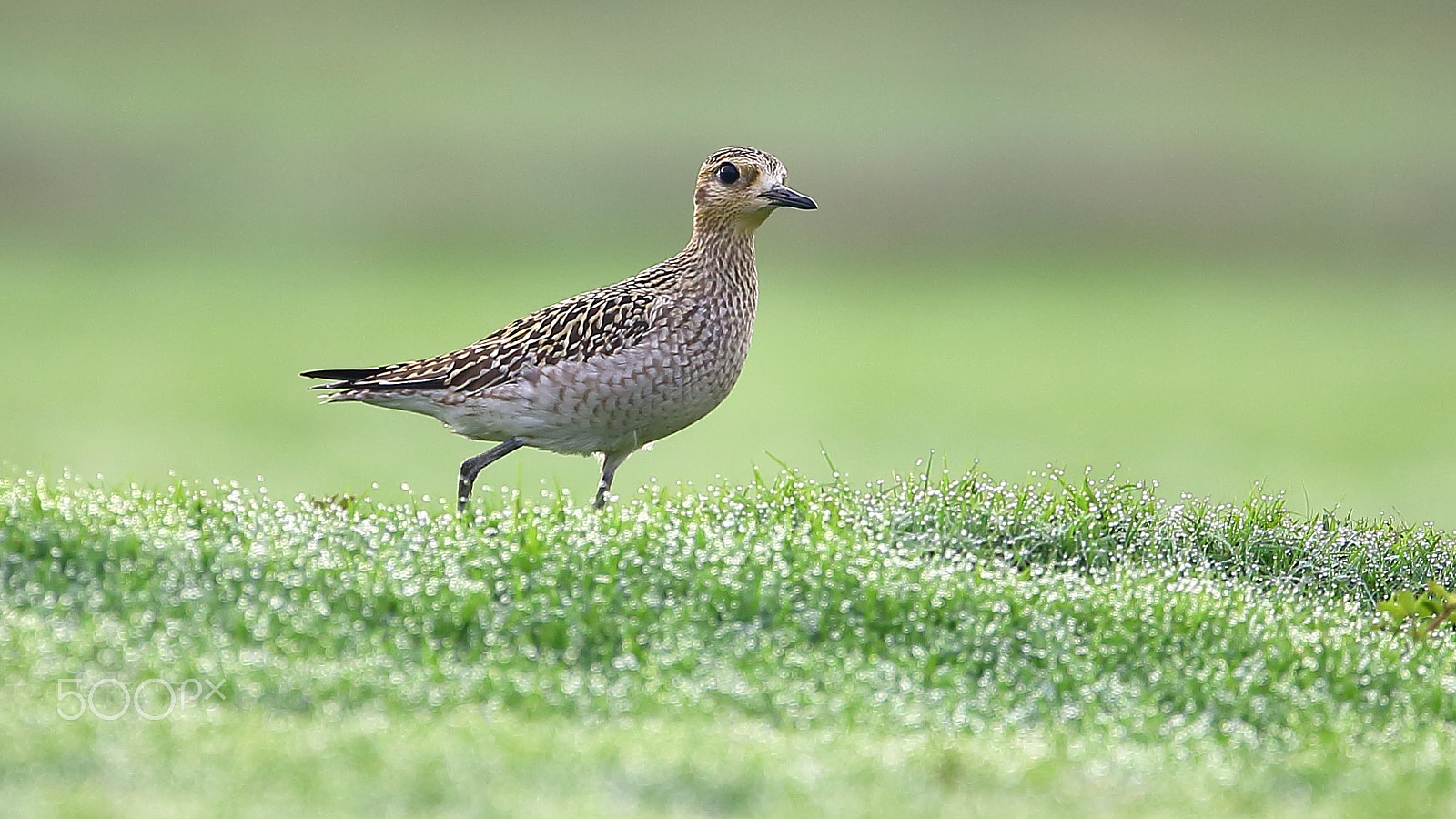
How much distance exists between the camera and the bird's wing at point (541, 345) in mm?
7680

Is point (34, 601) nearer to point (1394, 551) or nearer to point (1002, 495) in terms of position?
point (1002, 495)

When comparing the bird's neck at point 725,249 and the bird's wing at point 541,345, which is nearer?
the bird's wing at point 541,345

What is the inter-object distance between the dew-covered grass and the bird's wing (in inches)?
29.8

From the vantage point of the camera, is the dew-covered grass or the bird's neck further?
the bird's neck

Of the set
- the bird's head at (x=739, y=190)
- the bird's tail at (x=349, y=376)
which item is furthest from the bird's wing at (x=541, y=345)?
the bird's head at (x=739, y=190)

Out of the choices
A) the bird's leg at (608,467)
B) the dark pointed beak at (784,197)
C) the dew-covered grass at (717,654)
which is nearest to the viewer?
the dew-covered grass at (717,654)

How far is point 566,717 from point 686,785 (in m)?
0.70

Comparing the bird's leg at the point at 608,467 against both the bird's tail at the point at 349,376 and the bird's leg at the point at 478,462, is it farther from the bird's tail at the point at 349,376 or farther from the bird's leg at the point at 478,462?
the bird's tail at the point at 349,376

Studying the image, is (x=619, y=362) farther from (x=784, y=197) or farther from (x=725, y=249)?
(x=784, y=197)

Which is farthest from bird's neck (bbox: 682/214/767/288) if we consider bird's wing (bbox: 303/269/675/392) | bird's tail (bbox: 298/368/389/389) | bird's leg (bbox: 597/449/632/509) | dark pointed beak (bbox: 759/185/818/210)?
bird's tail (bbox: 298/368/389/389)

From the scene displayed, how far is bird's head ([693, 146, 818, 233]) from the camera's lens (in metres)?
8.16

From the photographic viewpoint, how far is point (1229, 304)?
3141 centimetres

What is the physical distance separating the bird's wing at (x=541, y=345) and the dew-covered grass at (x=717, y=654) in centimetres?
76

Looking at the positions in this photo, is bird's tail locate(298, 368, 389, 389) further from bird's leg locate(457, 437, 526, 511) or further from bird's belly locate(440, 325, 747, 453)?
bird's leg locate(457, 437, 526, 511)
